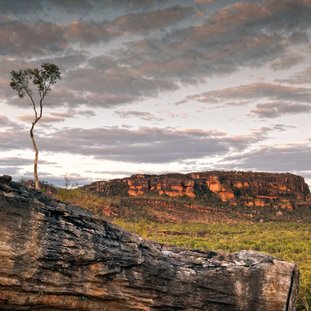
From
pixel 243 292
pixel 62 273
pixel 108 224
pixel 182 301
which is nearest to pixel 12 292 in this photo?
pixel 62 273

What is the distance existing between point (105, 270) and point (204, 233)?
130m

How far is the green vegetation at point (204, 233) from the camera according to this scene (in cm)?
4685

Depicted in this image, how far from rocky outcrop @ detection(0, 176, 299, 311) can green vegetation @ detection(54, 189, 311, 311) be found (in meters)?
6.17

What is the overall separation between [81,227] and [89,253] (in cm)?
121

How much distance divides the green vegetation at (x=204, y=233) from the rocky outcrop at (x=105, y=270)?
6.17 meters

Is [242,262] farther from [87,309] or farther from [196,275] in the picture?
[87,309]

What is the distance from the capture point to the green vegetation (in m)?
46.9

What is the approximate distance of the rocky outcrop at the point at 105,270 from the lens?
17.3 metres

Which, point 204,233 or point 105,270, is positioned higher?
point 105,270

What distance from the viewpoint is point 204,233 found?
146 metres

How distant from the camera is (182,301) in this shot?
2053 centimetres

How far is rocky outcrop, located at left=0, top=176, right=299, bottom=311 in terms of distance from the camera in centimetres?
1730

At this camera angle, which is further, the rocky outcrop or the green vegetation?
the green vegetation

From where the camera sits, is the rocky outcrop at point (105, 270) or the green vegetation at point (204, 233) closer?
the rocky outcrop at point (105, 270)
